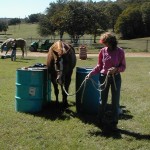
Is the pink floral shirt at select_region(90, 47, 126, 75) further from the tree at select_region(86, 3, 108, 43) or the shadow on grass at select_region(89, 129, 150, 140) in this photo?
the tree at select_region(86, 3, 108, 43)

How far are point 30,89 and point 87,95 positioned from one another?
1.31 meters

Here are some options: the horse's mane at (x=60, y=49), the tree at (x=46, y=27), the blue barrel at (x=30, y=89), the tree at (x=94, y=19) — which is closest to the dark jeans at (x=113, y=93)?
the horse's mane at (x=60, y=49)

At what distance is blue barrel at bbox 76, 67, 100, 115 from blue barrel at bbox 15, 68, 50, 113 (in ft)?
2.88

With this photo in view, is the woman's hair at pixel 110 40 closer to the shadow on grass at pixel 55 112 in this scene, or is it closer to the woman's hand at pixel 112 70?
the woman's hand at pixel 112 70

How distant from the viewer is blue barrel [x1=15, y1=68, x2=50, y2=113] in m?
8.72

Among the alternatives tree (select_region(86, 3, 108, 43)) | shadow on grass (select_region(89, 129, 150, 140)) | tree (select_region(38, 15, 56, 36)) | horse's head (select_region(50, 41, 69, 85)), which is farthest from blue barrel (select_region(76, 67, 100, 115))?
tree (select_region(38, 15, 56, 36))

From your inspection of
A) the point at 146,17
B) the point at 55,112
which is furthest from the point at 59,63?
the point at 146,17

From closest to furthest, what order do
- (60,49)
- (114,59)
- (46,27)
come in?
(114,59)
(60,49)
(46,27)

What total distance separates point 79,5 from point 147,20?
3739 centimetres

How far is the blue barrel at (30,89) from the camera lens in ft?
28.6

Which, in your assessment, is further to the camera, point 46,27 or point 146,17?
point 146,17

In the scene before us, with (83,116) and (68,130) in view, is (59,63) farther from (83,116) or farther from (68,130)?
(68,130)

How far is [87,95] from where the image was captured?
28.8ft

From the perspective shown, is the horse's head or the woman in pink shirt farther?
the horse's head
